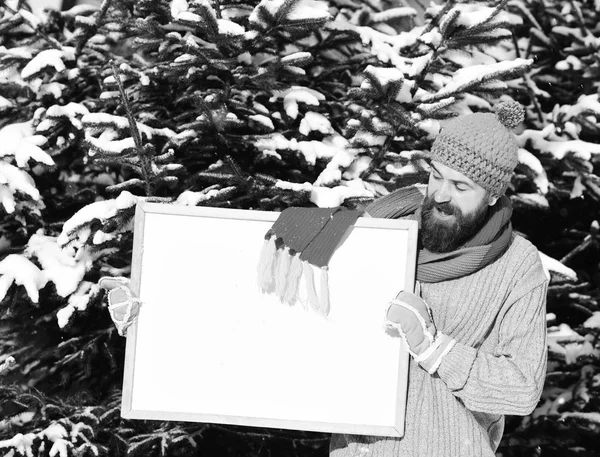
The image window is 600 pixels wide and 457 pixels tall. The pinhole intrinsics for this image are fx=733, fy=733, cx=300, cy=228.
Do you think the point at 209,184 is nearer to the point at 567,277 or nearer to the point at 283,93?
the point at 283,93

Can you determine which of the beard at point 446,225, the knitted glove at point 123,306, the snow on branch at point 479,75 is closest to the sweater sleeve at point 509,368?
the beard at point 446,225

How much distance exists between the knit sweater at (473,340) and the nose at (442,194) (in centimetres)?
27

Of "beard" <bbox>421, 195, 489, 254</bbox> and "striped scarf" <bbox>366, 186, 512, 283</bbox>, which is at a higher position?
"beard" <bbox>421, 195, 489, 254</bbox>

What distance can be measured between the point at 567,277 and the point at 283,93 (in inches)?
66.0

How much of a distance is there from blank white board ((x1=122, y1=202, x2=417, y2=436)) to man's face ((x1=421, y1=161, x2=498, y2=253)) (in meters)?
0.29

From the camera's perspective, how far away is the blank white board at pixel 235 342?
2223mm

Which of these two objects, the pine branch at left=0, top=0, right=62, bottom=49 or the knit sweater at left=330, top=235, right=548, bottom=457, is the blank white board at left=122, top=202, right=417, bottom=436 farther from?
the pine branch at left=0, top=0, right=62, bottom=49

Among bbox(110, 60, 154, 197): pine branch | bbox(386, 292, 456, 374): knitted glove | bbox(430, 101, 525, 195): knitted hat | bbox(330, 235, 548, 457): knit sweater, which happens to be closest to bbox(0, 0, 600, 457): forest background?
bbox(110, 60, 154, 197): pine branch

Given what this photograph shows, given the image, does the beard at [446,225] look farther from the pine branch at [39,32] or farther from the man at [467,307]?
the pine branch at [39,32]

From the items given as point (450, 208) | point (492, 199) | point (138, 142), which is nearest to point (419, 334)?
point (450, 208)

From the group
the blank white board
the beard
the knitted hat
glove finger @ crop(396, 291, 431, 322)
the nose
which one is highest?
the knitted hat

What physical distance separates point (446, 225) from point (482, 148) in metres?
0.25

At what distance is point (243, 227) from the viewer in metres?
2.24

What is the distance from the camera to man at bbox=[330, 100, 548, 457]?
6.87 ft
